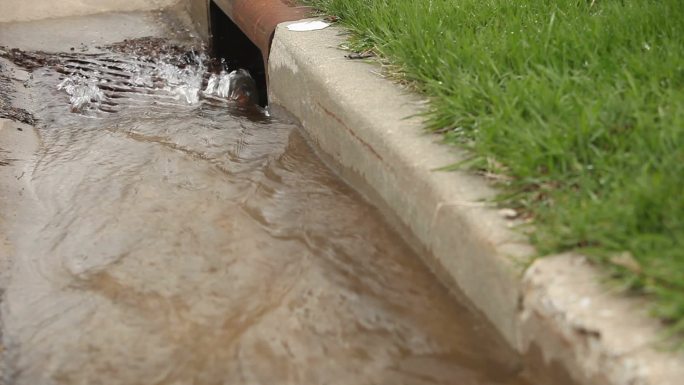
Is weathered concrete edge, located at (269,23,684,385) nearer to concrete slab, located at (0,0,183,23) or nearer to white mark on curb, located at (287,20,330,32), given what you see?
white mark on curb, located at (287,20,330,32)

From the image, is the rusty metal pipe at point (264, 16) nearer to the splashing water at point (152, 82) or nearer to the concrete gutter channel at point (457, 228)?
the concrete gutter channel at point (457, 228)

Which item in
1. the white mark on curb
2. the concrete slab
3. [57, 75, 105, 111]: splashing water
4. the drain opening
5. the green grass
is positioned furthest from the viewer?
the concrete slab

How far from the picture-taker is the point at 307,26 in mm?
4031

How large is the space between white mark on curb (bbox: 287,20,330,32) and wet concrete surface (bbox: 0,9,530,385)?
1.55 ft

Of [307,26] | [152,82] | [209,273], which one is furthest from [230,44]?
[209,273]

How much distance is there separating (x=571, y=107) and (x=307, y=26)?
5.81ft

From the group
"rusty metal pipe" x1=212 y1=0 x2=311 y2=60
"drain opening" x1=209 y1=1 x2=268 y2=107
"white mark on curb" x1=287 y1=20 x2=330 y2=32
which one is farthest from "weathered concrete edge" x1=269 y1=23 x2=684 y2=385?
"drain opening" x1=209 y1=1 x2=268 y2=107

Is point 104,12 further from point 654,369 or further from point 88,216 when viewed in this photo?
point 654,369

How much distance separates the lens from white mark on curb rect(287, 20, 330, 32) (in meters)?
3.99

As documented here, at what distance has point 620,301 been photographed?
1.92 m

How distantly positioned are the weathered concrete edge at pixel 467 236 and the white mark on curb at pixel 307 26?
231 mm

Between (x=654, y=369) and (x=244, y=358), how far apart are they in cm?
110

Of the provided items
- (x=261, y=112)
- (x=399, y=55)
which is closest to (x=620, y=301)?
(x=399, y=55)

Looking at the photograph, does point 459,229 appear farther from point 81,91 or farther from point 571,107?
point 81,91
